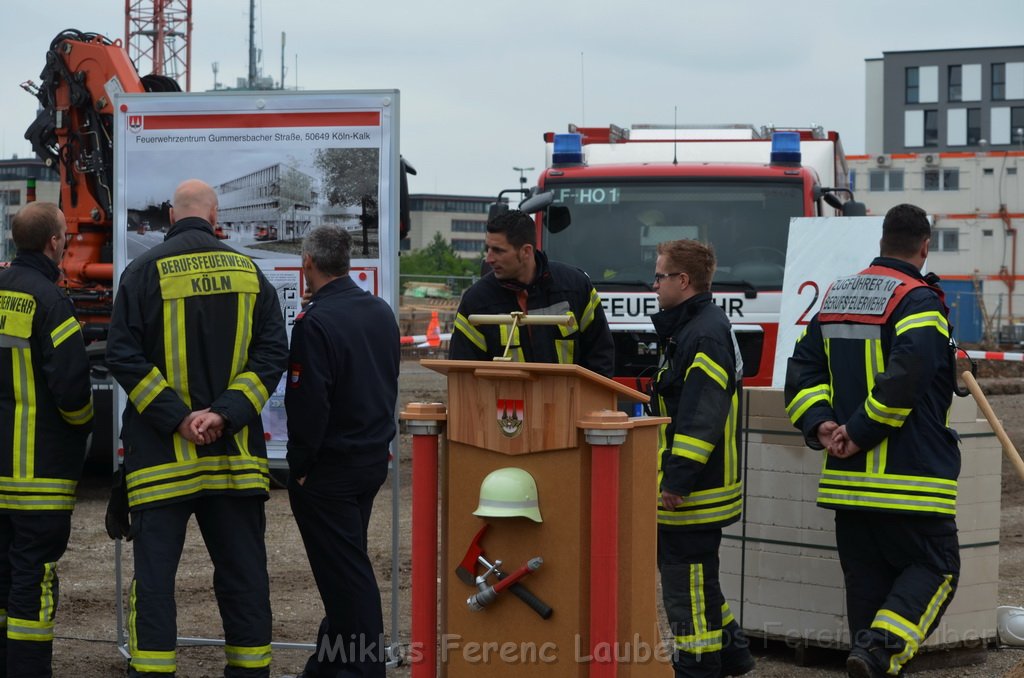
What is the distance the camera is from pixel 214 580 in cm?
527

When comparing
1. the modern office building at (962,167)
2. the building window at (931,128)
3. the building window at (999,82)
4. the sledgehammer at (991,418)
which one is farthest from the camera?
the building window at (931,128)

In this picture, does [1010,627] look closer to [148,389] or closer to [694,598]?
[694,598]

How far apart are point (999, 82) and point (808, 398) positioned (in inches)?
3147

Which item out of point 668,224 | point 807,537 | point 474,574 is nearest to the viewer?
point 474,574

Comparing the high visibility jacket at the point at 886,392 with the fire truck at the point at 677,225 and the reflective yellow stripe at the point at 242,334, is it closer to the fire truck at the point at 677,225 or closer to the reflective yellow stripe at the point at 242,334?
the reflective yellow stripe at the point at 242,334

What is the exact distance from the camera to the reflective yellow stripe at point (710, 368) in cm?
548

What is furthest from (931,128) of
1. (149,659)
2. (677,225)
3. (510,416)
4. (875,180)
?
(149,659)

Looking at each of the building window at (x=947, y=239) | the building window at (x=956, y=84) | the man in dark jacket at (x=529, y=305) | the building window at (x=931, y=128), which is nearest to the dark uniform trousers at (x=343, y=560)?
the man in dark jacket at (x=529, y=305)

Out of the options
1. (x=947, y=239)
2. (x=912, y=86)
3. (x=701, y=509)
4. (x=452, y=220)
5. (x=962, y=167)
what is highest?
(x=912, y=86)

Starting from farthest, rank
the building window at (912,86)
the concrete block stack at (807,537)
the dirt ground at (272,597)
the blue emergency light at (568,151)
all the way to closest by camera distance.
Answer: the building window at (912,86)
the blue emergency light at (568,151)
the dirt ground at (272,597)
the concrete block stack at (807,537)

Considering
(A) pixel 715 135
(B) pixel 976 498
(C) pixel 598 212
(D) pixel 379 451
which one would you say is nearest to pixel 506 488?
(D) pixel 379 451

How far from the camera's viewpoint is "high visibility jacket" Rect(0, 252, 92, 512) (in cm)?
557

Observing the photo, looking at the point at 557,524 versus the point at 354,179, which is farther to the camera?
the point at 354,179

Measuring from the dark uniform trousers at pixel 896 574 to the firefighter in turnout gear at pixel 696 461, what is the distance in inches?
20.4
